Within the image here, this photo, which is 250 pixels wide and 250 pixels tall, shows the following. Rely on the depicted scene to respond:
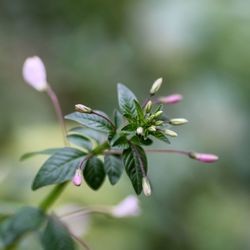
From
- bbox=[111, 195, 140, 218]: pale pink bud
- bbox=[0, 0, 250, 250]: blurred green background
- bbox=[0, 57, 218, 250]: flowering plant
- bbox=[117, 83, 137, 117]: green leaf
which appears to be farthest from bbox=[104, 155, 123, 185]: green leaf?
bbox=[0, 0, 250, 250]: blurred green background

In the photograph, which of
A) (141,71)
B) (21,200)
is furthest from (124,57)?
(21,200)

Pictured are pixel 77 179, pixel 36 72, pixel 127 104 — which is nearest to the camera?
pixel 77 179

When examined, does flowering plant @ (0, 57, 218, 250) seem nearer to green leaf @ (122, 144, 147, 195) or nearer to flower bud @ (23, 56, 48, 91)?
green leaf @ (122, 144, 147, 195)

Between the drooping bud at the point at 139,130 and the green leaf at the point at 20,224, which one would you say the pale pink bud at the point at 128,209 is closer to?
the green leaf at the point at 20,224

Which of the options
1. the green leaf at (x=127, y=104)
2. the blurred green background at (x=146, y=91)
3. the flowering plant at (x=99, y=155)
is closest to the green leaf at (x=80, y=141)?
the flowering plant at (x=99, y=155)

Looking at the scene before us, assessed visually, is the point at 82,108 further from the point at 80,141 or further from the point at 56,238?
the point at 56,238

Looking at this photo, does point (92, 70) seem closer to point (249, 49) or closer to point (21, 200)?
point (249, 49)

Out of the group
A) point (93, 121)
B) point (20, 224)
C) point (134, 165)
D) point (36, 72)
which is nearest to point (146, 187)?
point (134, 165)
